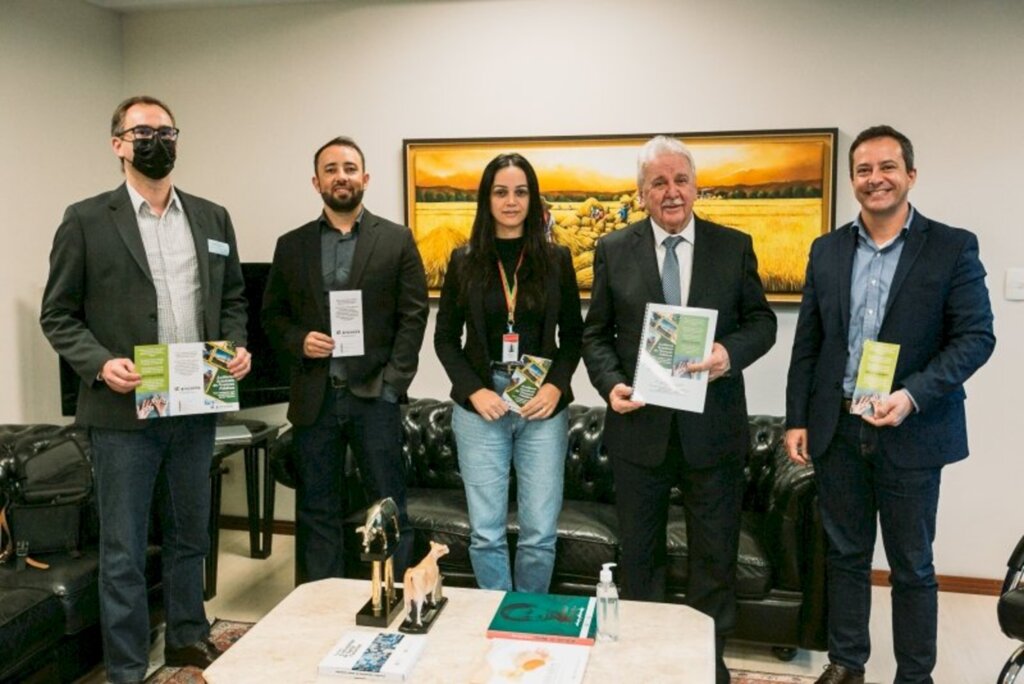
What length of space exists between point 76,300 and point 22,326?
1.49 meters

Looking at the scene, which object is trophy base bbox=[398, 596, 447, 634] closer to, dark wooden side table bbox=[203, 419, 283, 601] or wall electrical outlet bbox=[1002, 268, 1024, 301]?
dark wooden side table bbox=[203, 419, 283, 601]

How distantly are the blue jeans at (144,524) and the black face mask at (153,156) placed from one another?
76cm

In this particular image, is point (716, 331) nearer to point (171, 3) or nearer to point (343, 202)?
point (343, 202)

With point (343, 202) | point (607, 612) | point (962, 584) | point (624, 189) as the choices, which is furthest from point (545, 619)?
point (962, 584)

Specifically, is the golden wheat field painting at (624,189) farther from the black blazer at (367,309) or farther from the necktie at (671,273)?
the necktie at (671,273)

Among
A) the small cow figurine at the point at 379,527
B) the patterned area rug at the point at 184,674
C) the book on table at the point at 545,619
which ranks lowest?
the patterned area rug at the point at 184,674

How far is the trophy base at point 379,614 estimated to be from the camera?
213 centimetres

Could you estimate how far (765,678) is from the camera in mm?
2975

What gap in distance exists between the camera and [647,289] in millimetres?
2516

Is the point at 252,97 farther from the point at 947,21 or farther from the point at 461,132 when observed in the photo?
the point at 947,21

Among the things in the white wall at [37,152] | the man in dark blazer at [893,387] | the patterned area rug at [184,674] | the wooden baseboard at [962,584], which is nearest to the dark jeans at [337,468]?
the patterned area rug at [184,674]

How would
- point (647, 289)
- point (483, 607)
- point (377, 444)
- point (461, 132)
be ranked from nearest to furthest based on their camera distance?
point (483, 607), point (647, 289), point (377, 444), point (461, 132)

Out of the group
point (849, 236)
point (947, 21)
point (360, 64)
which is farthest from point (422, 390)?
point (947, 21)

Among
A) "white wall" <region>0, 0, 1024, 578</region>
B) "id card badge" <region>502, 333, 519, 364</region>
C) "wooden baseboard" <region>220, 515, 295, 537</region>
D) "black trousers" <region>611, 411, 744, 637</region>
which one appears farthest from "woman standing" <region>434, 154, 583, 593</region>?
"wooden baseboard" <region>220, 515, 295, 537</region>
